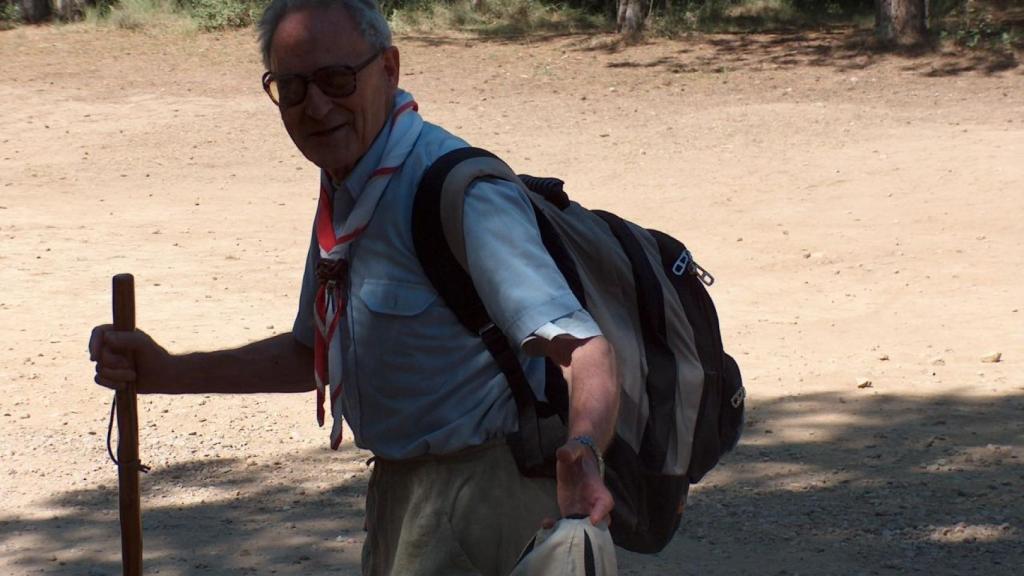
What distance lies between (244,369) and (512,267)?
0.75 meters

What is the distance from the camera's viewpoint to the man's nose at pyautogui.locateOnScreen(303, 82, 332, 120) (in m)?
2.33

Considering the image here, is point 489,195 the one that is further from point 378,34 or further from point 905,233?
point 905,233

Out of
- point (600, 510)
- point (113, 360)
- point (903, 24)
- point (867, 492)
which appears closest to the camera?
point (600, 510)

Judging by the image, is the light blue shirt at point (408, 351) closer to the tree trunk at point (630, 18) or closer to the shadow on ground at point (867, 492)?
the shadow on ground at point (867, 492)

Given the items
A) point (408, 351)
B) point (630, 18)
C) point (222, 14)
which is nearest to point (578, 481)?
point (408, 351)

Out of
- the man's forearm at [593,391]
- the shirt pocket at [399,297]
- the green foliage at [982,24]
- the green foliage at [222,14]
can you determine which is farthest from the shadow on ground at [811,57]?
the man's forearm at [593,391]

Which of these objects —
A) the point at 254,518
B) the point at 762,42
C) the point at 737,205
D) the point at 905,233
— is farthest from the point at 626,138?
the point at 254,518

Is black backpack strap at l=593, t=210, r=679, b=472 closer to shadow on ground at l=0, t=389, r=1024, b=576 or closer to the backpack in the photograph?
the backpack

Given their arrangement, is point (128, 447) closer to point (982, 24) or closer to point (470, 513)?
point (470, 513)

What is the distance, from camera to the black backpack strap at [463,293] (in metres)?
2.24

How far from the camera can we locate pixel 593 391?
210cm

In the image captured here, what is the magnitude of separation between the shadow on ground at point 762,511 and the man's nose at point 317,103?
2.28 metres

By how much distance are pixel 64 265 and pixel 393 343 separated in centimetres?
687

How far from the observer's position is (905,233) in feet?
30.8
